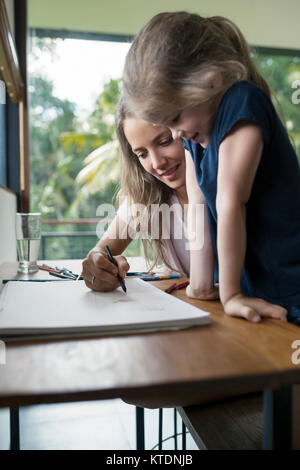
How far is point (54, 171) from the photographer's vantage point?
8844 millimetres

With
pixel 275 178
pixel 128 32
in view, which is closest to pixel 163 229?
pixel 275 178

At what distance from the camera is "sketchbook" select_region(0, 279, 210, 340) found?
0.55 m

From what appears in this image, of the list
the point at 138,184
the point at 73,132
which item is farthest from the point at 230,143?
the point at 73,132

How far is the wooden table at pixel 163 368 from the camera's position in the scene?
38 cm

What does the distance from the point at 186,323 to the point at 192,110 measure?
16.3 inches

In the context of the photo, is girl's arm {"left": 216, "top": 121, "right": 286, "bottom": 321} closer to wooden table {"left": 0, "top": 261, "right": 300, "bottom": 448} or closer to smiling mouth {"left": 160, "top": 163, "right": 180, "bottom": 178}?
wooden table {"left": 0, "top": 261, "right": 300, "bottom": 448}

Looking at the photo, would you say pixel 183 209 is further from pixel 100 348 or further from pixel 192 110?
pixel 100 348

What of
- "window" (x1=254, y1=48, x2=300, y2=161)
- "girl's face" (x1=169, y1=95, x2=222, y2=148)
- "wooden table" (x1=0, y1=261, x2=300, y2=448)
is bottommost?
"wooden table" (x1=0, y1=261, x2=300, y2=448)

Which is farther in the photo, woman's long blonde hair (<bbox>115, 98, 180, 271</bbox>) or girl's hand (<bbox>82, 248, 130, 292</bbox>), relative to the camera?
woman's long blonde hair (<bbox>115, 98, 180, 271</bbox>)

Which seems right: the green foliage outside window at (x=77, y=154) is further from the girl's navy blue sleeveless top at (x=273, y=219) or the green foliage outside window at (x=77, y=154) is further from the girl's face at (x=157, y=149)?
the girl's navy blue sleeveless top at (x=273, y=219)

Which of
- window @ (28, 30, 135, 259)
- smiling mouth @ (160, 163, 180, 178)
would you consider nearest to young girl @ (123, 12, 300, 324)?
→ smiling mouth @ (160, 163, 180, 178)

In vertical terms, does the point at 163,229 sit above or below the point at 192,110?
below

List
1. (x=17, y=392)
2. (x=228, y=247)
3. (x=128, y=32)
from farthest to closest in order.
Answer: (x=128, y=32) → (x=228, y=247) → (x=17, y=392)

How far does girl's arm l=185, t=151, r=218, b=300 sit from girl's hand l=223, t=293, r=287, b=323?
0.15 m
